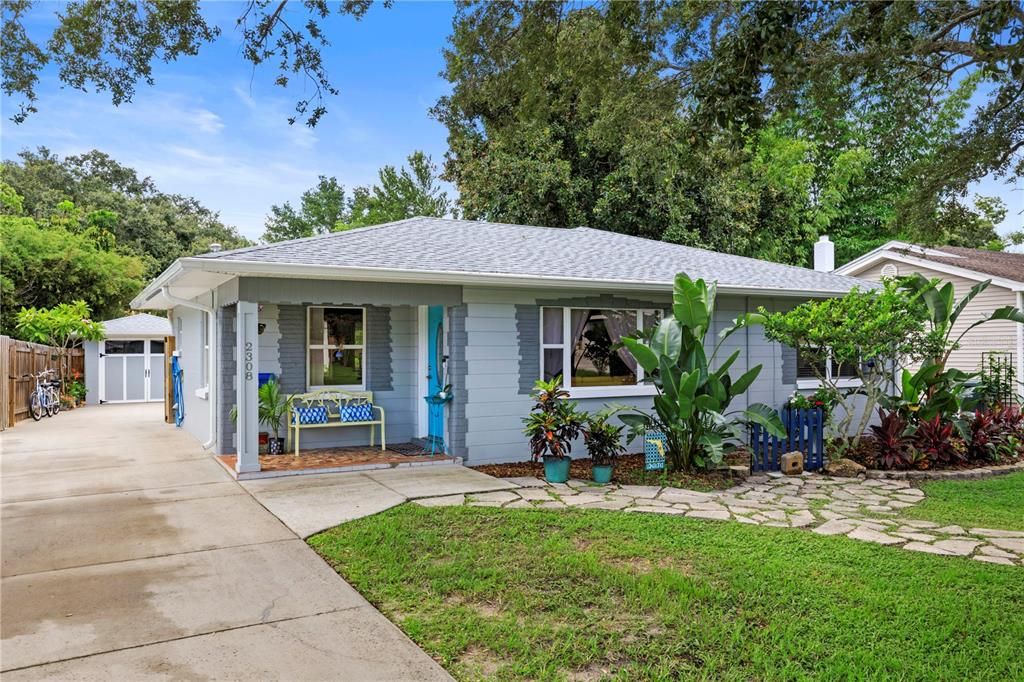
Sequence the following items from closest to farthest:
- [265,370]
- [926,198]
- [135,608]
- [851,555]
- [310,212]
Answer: [135,608], [851,555], [926,198], [265,370], [310,212]

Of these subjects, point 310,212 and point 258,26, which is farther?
point 310,212

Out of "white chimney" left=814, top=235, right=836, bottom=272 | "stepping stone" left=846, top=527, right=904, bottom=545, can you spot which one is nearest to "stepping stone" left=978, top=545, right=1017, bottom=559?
"stepping stone" left=846, top=527, right=904, bottom=545

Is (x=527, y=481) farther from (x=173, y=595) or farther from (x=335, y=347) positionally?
(x=173, y=595)

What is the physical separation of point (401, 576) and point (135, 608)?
1694 mm

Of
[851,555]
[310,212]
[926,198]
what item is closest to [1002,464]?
[926,198]

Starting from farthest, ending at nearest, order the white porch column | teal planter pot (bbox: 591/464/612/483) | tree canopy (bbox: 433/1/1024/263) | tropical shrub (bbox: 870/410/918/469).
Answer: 1. tropical shrub (bbox: 870/410/918/469)
2. teal planter pot (bbox: 591/464/612/483)
3. the white porch column
4. tree canopy (bbox: 433/1/1024/263)

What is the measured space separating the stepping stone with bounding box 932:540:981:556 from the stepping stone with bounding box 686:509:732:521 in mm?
1774

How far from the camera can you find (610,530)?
623cm

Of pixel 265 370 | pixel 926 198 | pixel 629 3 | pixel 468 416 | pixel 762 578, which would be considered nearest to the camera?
pixel 762 578

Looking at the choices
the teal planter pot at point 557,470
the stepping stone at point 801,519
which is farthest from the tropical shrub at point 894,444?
the teal planter pot at point 557,470

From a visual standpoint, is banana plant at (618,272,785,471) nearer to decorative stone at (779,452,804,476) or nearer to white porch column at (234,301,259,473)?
decorative stone at (779,452,804,476)

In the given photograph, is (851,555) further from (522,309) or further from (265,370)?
(265,370)

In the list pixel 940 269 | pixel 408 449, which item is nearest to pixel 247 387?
pixel 408 449

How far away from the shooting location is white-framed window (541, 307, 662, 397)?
10258 mm
